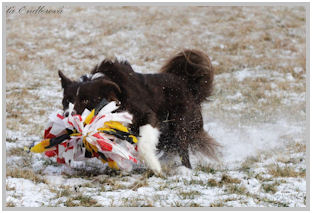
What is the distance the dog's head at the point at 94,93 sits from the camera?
397 centimetres

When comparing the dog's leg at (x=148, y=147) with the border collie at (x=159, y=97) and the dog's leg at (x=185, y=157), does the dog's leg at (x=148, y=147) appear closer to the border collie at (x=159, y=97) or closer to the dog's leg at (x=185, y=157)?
the border collie at (x=159, y=97)

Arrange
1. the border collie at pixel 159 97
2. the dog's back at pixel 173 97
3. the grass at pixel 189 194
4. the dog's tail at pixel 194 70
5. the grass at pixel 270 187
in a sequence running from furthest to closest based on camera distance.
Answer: the dog's tail at pixel 194 70, the dog's back at pixel 173 97, the border collie at pixel 159 97, the grass at pixel 270 187, the grass at pixel 189 194

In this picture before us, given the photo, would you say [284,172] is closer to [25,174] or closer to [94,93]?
[94,93]

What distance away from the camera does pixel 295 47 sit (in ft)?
36.8

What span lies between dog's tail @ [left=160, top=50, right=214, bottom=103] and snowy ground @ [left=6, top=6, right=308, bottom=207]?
359 millimetres

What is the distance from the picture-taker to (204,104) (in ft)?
21.1

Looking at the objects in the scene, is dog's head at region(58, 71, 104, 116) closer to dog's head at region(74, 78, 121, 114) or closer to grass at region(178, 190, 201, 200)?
dog's head at region(74, 78, 121, 114)

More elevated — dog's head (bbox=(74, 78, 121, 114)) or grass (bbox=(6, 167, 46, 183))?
dog's head (bbox=(74, 78, 121, 114))

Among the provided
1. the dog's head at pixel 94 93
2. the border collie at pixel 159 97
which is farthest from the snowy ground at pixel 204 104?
the dog's head at pixel 94 93

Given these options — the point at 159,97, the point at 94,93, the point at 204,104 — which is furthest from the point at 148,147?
the point at 204,104

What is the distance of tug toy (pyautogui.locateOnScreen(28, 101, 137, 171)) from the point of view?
12.2ft

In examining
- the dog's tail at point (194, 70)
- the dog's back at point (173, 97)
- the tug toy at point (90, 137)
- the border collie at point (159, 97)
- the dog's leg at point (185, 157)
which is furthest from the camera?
the dog's tail at point (194, 70)

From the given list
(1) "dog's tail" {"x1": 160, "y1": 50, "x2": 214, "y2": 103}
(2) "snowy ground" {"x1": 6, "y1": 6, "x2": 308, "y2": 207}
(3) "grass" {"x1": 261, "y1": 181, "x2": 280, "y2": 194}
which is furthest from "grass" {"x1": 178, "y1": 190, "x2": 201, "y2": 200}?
(1) "dog's tail" {"x1": 160, "y1": 50, "x2": 214, "y2": 103}

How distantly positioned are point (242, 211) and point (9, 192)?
199 cm
